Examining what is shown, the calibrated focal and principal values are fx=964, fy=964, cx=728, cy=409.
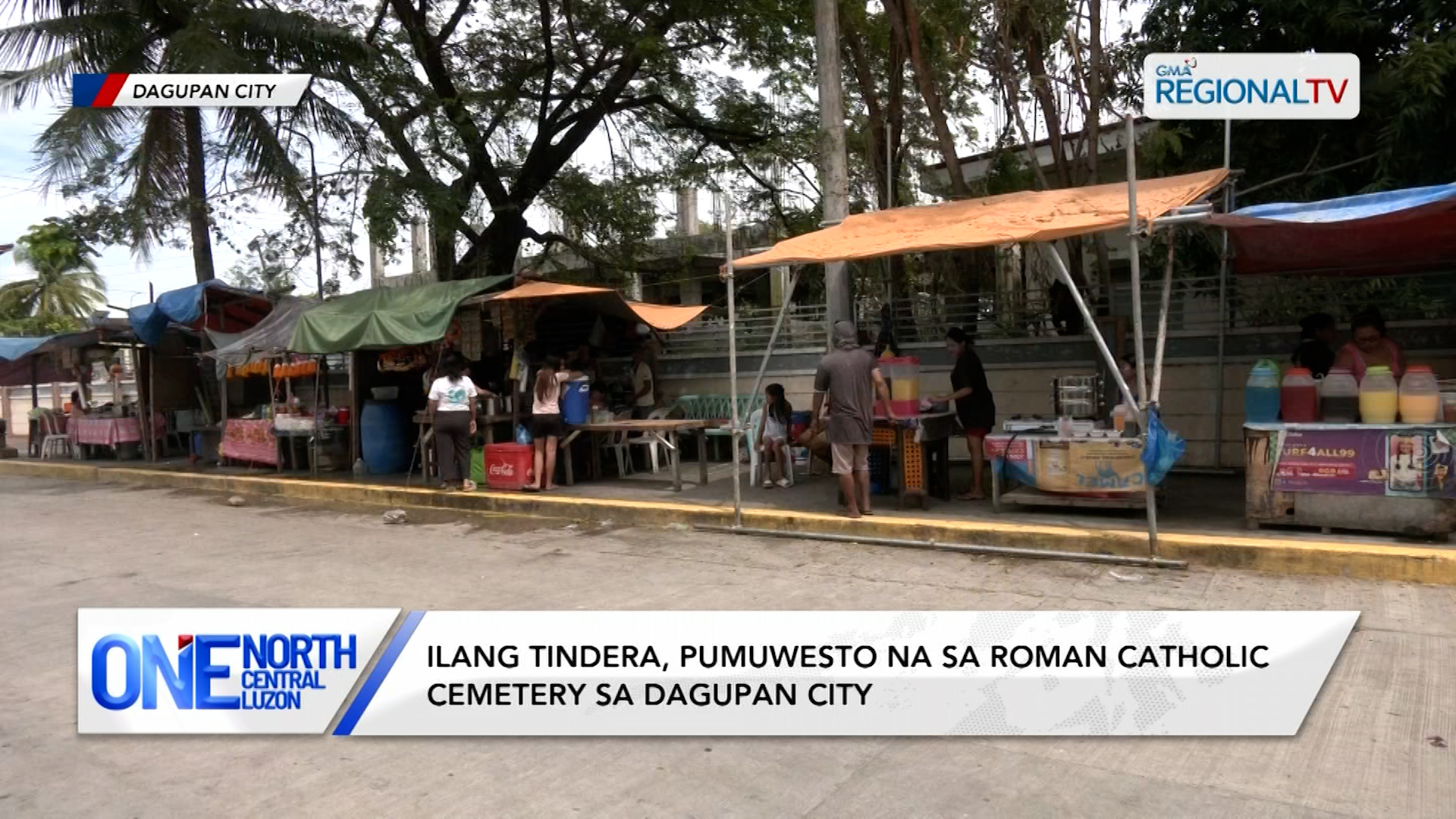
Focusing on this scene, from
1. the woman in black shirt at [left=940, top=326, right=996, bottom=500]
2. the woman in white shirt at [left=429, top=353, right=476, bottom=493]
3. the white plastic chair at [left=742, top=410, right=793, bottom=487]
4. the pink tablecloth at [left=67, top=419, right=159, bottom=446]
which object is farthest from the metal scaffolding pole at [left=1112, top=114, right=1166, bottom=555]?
the pink tablecloth at [left=67, top=419, right=159, bottom=446]

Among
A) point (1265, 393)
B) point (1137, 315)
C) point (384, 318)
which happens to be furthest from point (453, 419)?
point (1265, 393)

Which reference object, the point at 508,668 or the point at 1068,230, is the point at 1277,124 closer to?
the point at 1068,230

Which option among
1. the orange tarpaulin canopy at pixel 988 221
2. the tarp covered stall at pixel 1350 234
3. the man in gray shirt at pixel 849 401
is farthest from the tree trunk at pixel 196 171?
the tarp covered stall at pixel 1350 234

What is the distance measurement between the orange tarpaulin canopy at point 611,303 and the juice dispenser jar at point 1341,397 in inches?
277

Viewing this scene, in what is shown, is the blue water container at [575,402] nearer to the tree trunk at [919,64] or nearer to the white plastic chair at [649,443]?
the white plastic chair at [649,443]

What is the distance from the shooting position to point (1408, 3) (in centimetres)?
940

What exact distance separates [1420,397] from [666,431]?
7.59 metres

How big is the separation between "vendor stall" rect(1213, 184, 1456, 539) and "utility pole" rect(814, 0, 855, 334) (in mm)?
3770

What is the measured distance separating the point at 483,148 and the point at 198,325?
211 inches

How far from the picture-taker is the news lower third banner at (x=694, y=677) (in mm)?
4160

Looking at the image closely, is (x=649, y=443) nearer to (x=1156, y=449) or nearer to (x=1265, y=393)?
(x=1156, y=449)

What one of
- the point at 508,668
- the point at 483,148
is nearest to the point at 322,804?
the point at 508,668

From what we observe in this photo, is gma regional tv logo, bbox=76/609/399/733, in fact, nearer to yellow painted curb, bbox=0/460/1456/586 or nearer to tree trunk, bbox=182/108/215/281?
yellow painted curb, bbox=0/460/1456/586

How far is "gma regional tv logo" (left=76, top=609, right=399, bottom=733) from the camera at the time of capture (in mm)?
4293
